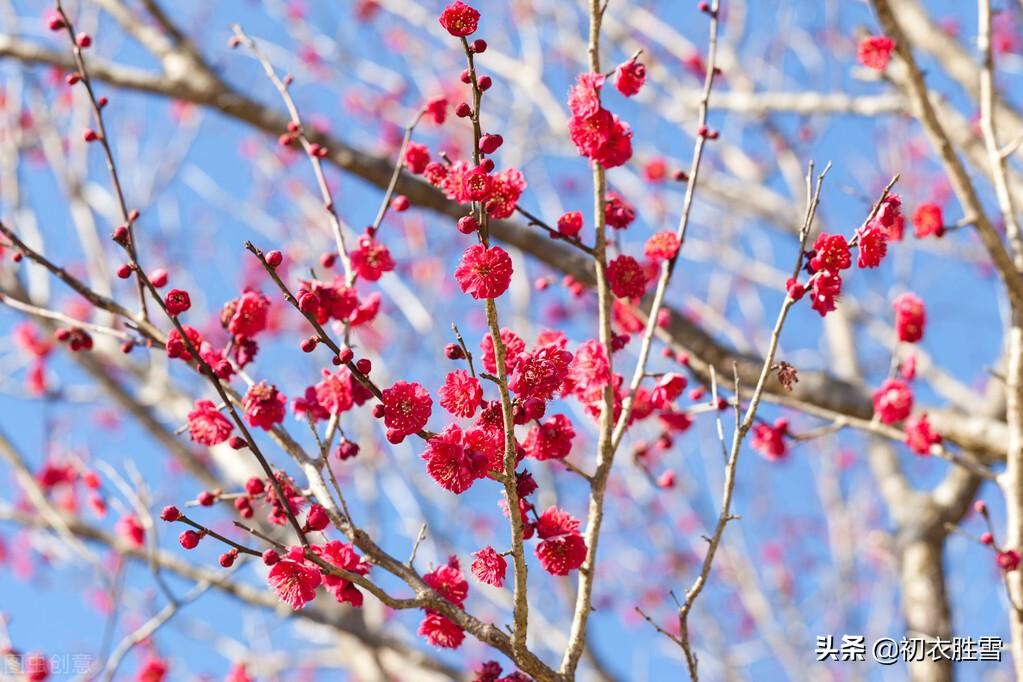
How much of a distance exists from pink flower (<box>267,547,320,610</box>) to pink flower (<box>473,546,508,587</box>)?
0.30m

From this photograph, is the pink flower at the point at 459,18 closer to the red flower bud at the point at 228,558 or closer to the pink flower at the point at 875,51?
the red flower bud at the point at 228,558

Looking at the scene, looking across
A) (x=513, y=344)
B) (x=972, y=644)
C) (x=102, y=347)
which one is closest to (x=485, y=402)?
(x=513, y=344)

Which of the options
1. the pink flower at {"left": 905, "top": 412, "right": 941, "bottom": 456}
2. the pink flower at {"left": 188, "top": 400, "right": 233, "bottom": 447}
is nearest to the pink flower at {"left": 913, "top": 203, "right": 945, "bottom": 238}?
the pink flower at {"left": 905, "top": 412, "right": 941, "bottom": 456}

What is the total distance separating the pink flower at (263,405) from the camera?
6.42ft

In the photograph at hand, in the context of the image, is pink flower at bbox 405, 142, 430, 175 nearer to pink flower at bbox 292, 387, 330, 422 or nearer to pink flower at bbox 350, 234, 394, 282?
pink flower at bbox 350, 234, 394, 282

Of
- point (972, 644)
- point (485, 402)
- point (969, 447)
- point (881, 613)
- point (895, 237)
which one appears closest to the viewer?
point (485, 402)

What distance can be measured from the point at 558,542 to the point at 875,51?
6.52 feet

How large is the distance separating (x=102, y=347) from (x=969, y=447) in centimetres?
397

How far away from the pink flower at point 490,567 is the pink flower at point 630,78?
1.09m

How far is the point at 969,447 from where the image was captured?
3.43m

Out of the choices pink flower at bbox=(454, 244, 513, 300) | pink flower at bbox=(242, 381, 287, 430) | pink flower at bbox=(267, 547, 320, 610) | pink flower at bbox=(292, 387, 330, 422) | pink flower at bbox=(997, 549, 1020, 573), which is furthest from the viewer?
pink flower at bbox=(997, 549, 1020, 573)

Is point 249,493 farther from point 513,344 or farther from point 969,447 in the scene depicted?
point 969,447

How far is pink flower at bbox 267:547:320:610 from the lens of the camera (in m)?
1.73

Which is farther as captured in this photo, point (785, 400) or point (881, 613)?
point (881, 613)
